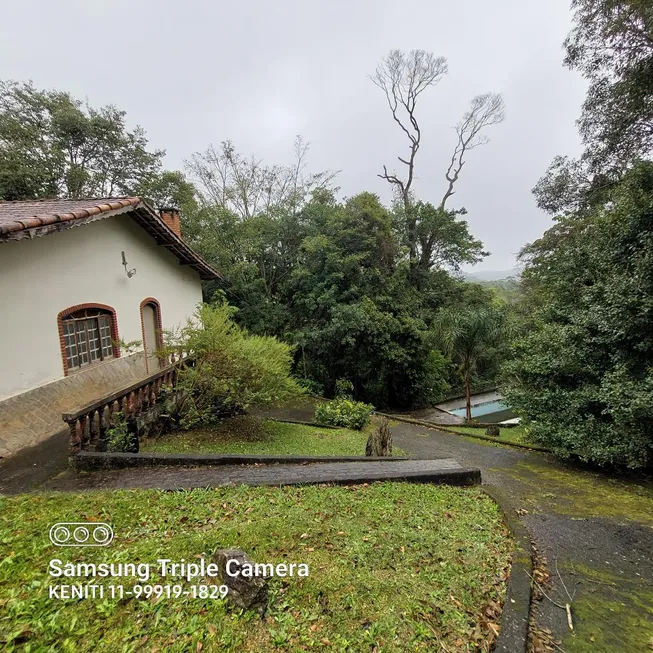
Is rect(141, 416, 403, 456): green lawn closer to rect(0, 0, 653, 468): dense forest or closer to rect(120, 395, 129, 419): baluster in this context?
rect(120, 395, 129, 419): baluster

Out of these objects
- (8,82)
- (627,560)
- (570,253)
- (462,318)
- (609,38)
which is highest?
(8,82)

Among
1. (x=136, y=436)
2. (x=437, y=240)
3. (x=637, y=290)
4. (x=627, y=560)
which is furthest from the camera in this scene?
(x=437, y=240)

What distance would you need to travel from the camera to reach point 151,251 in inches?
418

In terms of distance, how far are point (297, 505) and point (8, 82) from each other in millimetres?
20495

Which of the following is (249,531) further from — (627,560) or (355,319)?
(355,319)

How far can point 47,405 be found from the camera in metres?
6.63

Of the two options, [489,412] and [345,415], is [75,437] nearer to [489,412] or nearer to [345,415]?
[345,415]

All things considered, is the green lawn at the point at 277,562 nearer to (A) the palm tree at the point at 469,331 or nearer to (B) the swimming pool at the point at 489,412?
(A) the palm tree at the point at 469,331

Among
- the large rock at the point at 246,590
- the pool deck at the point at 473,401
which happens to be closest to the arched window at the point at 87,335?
the large rock at the point at 246,590

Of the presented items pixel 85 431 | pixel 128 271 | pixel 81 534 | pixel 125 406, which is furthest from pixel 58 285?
pixel 81 534

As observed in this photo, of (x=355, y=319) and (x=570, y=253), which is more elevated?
(x=570, y=253)

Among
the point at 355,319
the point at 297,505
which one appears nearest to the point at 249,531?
the point at 297,505

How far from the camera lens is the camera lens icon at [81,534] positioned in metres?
2.88

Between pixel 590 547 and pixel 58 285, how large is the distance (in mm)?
9892
